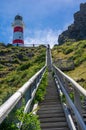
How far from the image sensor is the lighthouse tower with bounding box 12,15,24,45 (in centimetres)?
8169

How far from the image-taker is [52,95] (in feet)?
48.0

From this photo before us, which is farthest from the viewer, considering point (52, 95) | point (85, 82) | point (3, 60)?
point (3, 60)

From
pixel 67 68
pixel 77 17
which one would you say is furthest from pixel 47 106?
pixel 77 17

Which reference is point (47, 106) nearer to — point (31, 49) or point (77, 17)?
point (31, 49)

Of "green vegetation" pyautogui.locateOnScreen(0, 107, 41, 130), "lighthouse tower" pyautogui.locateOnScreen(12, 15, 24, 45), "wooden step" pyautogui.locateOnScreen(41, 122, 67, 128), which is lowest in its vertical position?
"wooden step" pyautogui.locateOnScreen(41, 122, 67, 128)

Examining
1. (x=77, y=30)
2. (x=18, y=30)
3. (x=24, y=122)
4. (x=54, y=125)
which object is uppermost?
(x=77, y=30)

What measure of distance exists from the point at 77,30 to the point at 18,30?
17980 mm

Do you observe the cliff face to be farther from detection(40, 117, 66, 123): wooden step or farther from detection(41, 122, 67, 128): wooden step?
detection(41, 122, 67, 128): wooden step

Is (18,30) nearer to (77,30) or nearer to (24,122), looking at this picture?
(77,30)

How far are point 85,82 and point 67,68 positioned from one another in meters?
13.6

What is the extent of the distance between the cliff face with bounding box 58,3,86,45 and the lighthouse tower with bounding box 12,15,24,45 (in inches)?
512

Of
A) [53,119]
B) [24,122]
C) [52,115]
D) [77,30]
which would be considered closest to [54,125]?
[53,119]

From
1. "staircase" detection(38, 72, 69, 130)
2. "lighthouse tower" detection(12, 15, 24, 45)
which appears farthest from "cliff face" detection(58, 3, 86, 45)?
"staircase" detection(38, 72, 69, 130)

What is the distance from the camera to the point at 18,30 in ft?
281
